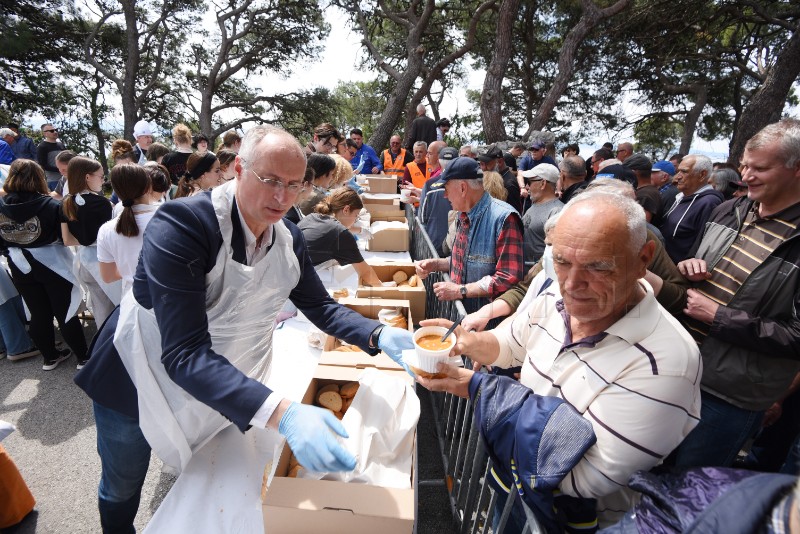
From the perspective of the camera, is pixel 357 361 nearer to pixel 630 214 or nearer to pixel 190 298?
pixel 190 298

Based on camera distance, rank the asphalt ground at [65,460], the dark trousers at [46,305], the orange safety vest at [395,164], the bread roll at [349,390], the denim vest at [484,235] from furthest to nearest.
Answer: the orange safety vest at [395,164]
the dark trousers at [46,305]
the denim vest at [484,235]
the asphalt ground at [65,460]
the bread roll at [349,390]

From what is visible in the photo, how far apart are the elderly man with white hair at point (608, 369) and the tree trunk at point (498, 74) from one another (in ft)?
32.4

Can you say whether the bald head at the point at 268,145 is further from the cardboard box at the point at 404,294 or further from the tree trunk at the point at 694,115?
the tree trunk at the point at 694,115

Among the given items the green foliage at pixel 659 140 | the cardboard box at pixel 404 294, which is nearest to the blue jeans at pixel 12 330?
the cardboard box at pixel 404 294

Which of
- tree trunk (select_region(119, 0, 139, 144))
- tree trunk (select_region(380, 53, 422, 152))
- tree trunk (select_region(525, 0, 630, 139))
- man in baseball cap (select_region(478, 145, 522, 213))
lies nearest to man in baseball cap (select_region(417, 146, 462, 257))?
man in baseball cap (select_region(478, 145, 522, 213))

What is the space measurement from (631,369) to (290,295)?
152cm

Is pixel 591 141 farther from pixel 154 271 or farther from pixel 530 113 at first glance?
pixel 154 271

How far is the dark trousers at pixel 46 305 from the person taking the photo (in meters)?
3.85

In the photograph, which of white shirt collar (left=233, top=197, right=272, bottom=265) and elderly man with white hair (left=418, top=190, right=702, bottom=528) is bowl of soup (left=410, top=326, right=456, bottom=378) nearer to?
elderly man with white hair (left=418, top=190, right=702, bottom=528)

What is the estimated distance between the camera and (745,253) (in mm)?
2080

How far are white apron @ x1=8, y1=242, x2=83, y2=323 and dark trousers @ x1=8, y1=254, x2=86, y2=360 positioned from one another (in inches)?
2.2

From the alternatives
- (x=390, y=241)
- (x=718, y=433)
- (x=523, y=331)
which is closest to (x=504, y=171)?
(x=390, y=241)

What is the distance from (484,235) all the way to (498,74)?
8.73m

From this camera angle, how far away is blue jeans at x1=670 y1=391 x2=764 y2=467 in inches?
80.2
